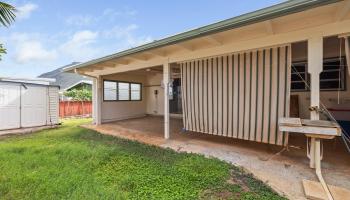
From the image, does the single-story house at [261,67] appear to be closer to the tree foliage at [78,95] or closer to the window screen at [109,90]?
the window screen at [109,90]

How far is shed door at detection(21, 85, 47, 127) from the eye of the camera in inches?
334

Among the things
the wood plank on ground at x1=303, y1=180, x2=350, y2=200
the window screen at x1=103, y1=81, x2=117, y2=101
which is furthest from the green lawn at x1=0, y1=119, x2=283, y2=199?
the window screen at x1=103, y1=81, x2=117, y2=101

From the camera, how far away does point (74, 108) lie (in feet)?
44.7

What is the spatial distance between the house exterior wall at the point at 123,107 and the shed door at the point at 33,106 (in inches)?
98.6

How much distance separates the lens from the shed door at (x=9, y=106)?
7.89 metres

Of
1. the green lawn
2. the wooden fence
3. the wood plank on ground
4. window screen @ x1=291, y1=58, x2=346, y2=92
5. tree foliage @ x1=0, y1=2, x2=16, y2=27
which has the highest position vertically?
tree foliage @ x1=0, y1=2, x2=16, y2=27

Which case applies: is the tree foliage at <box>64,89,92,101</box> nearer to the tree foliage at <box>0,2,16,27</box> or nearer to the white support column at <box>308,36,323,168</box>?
the tree foliage at <box>0,2,16,27</box>

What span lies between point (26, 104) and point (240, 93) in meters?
8.65

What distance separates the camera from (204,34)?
3.85 meters

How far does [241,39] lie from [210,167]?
2.66 metres

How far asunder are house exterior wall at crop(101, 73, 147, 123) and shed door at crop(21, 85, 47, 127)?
2505 millimetres

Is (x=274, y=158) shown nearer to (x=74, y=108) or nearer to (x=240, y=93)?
(x=240, y=93)

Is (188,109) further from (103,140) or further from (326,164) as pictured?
(326,164)

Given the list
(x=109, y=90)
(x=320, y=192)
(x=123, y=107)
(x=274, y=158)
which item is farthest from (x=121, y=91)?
(x=320, y=192)
